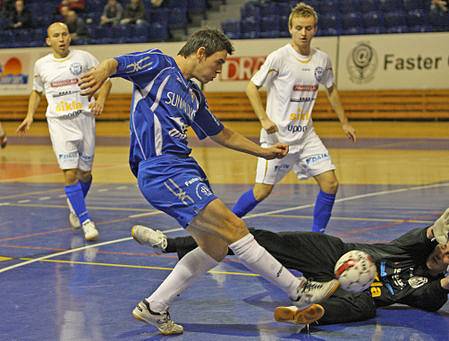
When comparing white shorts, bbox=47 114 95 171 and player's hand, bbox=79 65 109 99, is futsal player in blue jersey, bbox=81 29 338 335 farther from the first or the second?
white shorts, bbox=47 114 95 171

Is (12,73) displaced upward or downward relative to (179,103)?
downward

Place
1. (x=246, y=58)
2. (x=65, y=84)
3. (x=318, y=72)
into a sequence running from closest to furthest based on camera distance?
1. (x=318, y=72)
2. (x=65, y=84)
3. (x=246, y=58)

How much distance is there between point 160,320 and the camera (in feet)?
19.0

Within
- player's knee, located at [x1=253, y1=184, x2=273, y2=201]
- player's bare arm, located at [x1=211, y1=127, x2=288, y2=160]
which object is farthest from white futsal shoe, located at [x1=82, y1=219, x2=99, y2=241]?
player's bare arm, located at [x1=211, y1=127, x2=288, y2=160]

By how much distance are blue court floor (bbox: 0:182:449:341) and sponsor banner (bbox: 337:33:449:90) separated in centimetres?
955

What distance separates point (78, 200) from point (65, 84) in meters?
1.38

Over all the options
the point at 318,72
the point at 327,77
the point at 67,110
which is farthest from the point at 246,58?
the point at 318,72

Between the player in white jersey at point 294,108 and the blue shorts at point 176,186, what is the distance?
10.5 feet

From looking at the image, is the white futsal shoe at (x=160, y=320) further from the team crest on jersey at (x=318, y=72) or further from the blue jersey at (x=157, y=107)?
the team crest on jersey at (x=318, y=72)

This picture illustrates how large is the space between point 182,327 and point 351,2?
19241 mm

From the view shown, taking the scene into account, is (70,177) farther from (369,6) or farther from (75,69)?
(369,6)

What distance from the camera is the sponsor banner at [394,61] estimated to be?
21.8 meters

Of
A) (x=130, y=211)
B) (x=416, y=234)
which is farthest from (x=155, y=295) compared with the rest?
(x=130, y=211)

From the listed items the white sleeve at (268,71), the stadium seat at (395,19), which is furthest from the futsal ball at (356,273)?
the stadium seat at (395,19)
